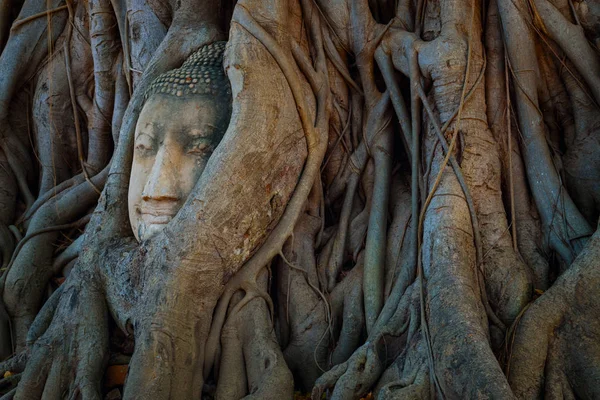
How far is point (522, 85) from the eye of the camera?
3676 mm

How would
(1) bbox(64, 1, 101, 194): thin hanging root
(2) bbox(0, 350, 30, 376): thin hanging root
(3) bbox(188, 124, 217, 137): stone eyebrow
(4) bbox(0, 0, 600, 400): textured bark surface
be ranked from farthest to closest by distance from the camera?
(1) bbox(64, 1, 101, 194): thin hanging root
(2) bbox(0, 350, 30, 376): thin hanging root
(3) bbox(188, 124, 217, 137): stone eyebrow
(4) bbox(0, 0, 600, 400): textured bark surface

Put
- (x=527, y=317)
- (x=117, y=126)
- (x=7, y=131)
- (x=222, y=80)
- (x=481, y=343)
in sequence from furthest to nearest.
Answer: (x=7, y=131)
(x=117, y=126)
(x=222, y=80)
(x=527, y=317)
(x=481, y=343)

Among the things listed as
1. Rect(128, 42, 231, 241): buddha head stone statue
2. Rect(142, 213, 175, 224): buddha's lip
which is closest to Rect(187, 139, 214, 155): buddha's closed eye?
Rect(128, 42, 231, 241): buddha head stone statue

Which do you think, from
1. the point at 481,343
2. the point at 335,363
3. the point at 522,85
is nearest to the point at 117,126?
the point at 335,363

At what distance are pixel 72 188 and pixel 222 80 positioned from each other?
1819 millimetres

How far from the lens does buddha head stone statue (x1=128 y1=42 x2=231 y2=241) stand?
11.9ft

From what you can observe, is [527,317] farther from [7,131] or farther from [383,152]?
[7,131]

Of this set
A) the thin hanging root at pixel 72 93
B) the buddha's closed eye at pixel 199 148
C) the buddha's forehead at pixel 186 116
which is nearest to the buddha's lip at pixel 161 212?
the buddha's closed eye at pixel 199 148

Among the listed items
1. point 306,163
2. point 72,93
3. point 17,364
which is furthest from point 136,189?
point 72,93

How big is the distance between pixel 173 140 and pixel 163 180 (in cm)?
24

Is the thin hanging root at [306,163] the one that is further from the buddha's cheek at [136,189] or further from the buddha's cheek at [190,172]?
the buddha's cheek at [136,189]

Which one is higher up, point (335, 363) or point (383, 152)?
point (383, 152)

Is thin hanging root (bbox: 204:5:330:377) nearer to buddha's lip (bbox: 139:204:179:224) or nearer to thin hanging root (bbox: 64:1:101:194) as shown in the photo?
buddha's lip (bbox: 139:204:179:224)

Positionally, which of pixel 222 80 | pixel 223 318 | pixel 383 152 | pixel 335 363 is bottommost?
pixel 335 363
